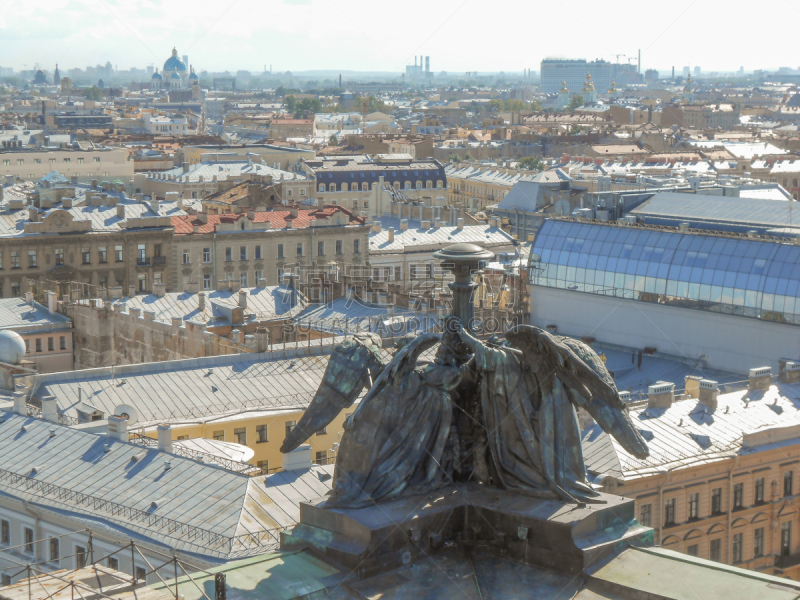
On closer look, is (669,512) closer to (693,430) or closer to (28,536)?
(693,430)

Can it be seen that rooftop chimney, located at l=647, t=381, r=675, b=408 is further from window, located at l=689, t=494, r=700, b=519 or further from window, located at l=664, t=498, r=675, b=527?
window, located at l=664, t=498, r=675, b=527

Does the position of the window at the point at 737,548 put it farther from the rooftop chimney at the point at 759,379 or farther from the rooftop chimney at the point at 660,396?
the rooftop chimney at the point at 759,379

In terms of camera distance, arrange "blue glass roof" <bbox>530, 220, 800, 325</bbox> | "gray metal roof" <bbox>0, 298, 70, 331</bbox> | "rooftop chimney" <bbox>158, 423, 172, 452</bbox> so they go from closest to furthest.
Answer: "rooftop chimney" <bbox>158, 423, 172, 452</bbox>, "blue glass roof" <bbox>530, 220, 800, 325</bbox>, "gray metal roof" <bbox>0, 298, 70, 331</bbox>

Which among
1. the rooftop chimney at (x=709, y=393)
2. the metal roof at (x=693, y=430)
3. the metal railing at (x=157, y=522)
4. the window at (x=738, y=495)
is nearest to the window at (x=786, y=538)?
the window at (x=738, y=495)

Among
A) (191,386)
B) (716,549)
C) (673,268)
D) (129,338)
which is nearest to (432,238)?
(129,338)

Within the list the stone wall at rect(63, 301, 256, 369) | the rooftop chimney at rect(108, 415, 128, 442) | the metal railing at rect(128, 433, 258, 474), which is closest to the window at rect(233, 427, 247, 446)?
the metal railing at rect(128, 433, 258, 474)

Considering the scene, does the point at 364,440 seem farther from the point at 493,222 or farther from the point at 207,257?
the point at 493,222
